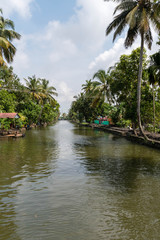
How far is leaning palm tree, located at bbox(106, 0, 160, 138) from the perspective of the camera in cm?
1711

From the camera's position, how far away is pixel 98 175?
8891mm

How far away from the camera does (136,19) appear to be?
18.1 meters

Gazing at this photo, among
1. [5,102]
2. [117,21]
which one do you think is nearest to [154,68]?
[117,21]

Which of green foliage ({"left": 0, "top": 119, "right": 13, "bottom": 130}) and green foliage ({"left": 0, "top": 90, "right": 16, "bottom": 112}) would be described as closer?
green foliage ({"left": 0, "top": 119, "right": 13, "bottom": 130})

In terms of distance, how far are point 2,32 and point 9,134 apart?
1209 centimetres

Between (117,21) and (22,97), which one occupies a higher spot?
(117,21)

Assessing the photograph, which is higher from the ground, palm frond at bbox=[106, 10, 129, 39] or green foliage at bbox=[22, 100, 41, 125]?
palm frond at bbox=[106, 10, 129, 39]

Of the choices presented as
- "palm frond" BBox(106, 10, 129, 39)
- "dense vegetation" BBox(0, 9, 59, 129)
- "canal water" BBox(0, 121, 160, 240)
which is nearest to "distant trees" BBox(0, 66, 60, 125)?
"dense vegetation" BBox(0, 9, 59, 129)

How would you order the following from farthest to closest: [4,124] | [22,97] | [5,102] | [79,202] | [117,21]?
1. [22,97]
2. [5,102]
3. [4,124]
4. [117,21]
5. [79,202]

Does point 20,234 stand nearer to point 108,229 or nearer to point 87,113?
point 108,229

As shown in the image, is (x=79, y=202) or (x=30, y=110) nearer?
(x=79, y=202)

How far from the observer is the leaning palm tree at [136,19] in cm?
1711

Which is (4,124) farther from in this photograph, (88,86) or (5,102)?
(88,86)

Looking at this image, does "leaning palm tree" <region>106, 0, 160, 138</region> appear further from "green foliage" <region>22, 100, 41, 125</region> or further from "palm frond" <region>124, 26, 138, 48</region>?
"green foliage" <region>22, 100, 41, 125</region>
